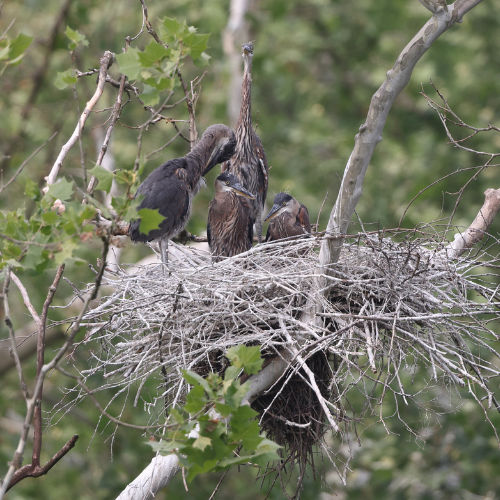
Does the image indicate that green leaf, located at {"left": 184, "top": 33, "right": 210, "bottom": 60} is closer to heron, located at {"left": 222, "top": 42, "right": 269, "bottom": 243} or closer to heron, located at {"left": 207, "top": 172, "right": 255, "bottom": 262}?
Answer: heron, located at {"left": 207, "top": 172, "right": 255, "bottom": 262}

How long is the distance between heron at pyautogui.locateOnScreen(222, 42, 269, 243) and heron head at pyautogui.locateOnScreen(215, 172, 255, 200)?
359 mm

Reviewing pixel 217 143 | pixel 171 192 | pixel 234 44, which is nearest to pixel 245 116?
pixel 217 143

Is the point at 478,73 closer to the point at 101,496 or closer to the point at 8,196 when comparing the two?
the point at 8,196

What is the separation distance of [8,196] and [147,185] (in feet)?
15.3

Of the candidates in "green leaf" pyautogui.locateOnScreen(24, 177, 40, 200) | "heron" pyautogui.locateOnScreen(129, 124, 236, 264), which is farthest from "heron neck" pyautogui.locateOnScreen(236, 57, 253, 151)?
"green leaf" pyautogui.locateOnScreen(24, 177, 40, 200)

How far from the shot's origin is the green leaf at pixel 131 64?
9.53ft

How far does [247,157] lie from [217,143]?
1.15 feet

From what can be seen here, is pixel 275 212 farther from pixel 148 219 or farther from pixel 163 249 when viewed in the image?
pixel 148 219

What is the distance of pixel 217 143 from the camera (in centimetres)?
496

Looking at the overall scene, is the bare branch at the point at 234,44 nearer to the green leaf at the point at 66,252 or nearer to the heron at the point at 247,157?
the heron at the point at 247,157

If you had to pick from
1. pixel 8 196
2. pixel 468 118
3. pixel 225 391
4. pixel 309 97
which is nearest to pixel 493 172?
pixel 468 118

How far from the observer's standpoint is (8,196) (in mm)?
8609

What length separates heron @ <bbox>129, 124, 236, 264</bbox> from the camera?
4305 millimetres

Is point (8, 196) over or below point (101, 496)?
over
